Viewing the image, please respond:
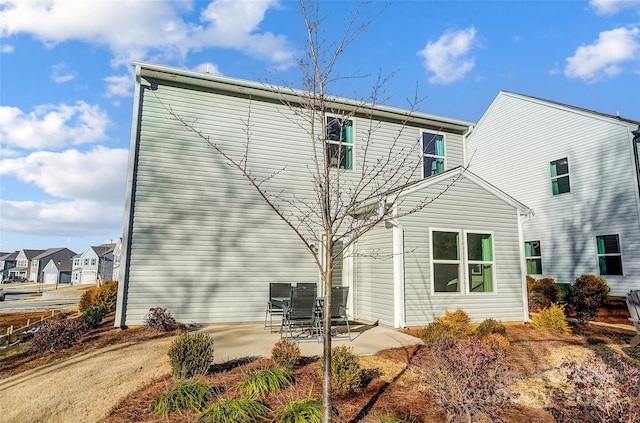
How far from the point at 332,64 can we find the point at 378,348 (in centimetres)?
473

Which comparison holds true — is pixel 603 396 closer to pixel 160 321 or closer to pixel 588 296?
pixel 160 321

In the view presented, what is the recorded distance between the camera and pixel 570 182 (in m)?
13.3

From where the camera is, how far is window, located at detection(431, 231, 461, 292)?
869cm

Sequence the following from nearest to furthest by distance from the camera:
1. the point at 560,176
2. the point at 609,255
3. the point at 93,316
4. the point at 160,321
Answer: the point at 160,321
the point at 93,316
the point at 609,255
the point at 560,176

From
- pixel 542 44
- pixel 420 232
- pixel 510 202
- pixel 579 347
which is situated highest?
pixel 542 44

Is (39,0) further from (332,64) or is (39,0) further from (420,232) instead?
(420,232)

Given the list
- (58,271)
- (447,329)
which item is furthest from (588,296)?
(58,271)

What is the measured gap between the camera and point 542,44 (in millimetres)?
11164

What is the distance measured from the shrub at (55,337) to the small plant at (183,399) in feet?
13.6

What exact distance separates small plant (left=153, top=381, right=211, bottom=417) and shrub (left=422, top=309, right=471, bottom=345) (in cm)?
342

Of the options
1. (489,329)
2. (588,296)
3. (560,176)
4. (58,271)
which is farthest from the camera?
(58,271)

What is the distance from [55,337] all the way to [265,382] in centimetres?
487

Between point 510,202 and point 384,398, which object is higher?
point 510,202

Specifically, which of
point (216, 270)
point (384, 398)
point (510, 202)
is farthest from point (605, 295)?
point (216, 270)
